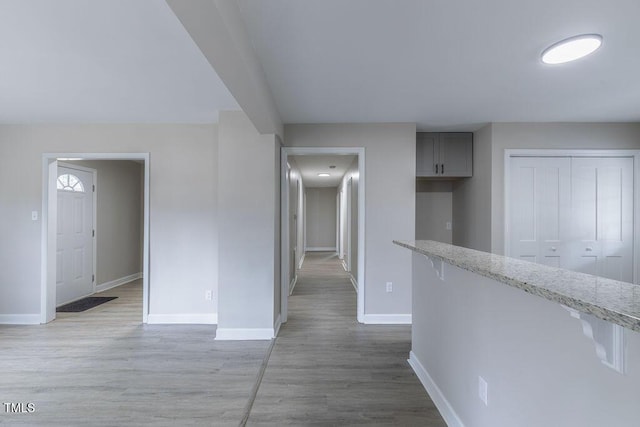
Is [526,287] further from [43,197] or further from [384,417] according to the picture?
[43,197]

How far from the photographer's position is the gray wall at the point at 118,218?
5.27 meters

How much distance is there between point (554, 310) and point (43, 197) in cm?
487

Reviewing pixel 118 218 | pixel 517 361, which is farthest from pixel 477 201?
pixel 118 218

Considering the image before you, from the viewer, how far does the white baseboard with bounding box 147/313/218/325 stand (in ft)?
12.0

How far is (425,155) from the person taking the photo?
13.4 ft

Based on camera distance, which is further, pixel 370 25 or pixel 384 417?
pixel 384 417

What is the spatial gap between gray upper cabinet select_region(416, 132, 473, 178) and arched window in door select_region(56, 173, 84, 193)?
4.85 metres

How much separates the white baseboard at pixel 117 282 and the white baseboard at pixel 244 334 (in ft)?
10.6

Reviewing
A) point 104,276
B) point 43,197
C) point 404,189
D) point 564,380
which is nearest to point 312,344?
point 404,189

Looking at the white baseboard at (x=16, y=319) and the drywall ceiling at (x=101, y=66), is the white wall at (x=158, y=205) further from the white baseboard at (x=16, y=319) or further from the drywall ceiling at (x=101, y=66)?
the drywall ceiling at (x=101, y=66)

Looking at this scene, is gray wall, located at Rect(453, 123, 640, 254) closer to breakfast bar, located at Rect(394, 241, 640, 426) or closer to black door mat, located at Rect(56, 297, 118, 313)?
breakfast bar, located at Rect(394, 241, 640, 426)

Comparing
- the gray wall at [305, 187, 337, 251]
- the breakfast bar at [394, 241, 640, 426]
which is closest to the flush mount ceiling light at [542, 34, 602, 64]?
the breakfast bar at [394, 241, 640, 426]

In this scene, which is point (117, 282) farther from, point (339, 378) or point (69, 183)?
point (339, 378)

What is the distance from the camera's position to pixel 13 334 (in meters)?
3.38
